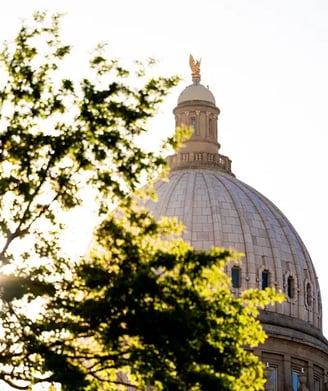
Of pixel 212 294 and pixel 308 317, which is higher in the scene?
pixel 308 317

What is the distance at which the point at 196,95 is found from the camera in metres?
103

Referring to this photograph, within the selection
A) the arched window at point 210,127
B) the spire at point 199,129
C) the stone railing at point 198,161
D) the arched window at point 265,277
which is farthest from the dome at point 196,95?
the arched window at point 265,277

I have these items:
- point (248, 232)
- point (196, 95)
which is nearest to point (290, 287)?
point (248, 232)

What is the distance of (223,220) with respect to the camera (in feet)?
307

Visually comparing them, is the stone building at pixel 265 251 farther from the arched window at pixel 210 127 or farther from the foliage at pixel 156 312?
Answer: the foliage at pixel 156 312

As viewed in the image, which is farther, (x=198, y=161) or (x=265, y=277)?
(x=198, y=161)

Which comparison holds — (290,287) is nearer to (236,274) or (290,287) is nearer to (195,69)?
(236,274)

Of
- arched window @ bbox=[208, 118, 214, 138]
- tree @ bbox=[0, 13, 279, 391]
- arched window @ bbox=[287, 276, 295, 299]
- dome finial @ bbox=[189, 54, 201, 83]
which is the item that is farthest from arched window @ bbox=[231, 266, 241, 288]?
tree @ bbox=[0, 13, 279, 391]

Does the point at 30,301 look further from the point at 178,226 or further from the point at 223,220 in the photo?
the point at 223,220

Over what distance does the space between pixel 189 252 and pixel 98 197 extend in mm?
2646

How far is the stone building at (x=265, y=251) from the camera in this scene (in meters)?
90.7

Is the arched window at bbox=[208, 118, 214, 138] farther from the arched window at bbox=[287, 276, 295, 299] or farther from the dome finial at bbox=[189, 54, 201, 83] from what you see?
the arched window at bbox=[287, 276, 295, 299]

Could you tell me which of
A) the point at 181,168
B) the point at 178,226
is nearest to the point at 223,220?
the point at 181,168

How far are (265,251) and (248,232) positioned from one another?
4.94ft
